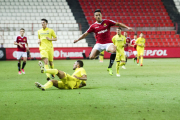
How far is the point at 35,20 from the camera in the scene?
93.3ft

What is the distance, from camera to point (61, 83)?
7000mm

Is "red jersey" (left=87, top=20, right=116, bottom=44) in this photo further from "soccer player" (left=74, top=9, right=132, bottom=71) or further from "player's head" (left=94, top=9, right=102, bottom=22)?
"player's head" (left=94, top=9, right=102, bottom=22)

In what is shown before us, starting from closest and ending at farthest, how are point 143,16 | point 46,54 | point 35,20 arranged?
point 46,54 → point 35,20 → point 143,16

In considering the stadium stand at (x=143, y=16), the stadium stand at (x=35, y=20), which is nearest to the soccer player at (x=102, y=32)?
the stadium stand at (x=35, y=20)

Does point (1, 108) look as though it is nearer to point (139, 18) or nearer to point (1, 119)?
point (1, 119)

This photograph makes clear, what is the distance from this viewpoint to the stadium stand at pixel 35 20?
1081 inches

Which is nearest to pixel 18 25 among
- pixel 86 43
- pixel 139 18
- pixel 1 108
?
pixel 86 43

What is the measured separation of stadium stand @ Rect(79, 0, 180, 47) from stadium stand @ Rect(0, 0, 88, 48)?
93.9 inches

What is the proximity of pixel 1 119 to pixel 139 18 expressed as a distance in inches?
1099

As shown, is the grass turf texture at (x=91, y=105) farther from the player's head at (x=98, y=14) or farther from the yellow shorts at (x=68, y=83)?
the player's head at (x=98, y=14)

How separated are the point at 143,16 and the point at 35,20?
1215cm

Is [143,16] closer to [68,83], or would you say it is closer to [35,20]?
[35,20]

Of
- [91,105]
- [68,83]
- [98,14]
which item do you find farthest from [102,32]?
[91,105]

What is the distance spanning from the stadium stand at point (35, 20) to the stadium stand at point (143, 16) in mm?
2385
